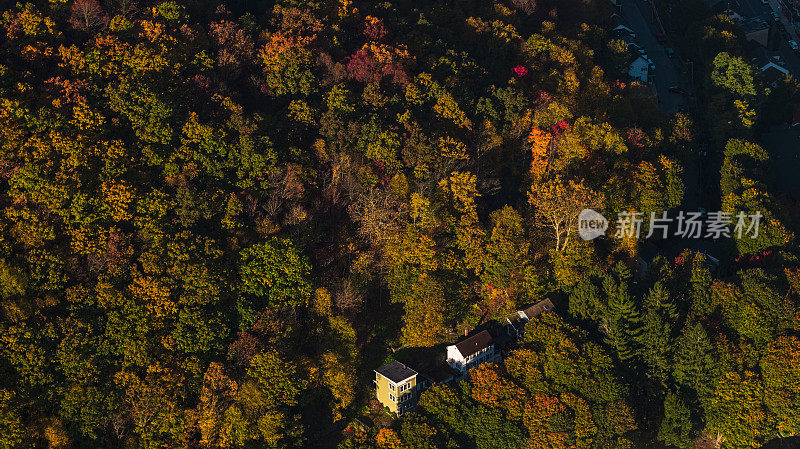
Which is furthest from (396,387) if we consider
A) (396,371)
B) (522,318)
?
(522,318)

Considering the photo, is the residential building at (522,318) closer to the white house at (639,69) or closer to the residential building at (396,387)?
the residential building at (396,387)

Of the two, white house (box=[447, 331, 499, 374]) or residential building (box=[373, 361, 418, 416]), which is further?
white house (box=[447, 331, 499, 374])

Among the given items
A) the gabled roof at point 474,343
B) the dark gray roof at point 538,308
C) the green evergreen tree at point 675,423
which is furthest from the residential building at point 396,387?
the green evergreen tree at point 675,423

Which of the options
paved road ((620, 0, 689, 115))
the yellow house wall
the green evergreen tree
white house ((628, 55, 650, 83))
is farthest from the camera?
paved road ((620, 0, 689, 115))

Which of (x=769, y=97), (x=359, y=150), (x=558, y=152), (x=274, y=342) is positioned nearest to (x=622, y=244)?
(x=558, y=152)

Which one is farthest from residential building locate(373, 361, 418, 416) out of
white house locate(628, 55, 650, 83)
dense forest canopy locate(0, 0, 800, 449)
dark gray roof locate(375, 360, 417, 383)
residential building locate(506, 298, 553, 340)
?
white house locate(628, 55, 650, 83)

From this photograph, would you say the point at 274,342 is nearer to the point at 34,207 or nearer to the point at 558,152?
the point at 34,207

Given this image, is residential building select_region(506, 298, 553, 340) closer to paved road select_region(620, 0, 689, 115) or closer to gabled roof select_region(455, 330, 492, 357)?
gabled roof select_region(455, 330, 492, 357)
